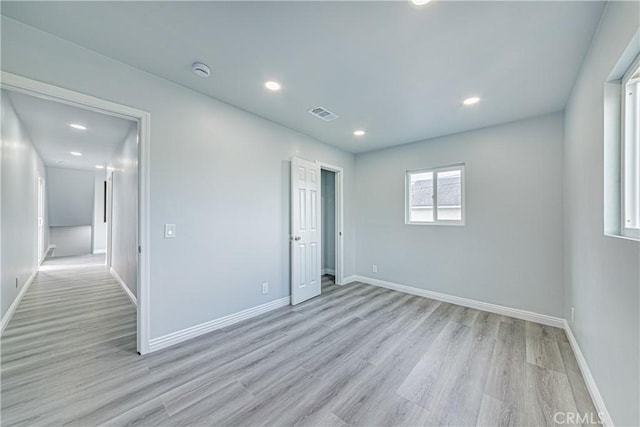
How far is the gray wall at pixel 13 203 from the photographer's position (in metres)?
2.65

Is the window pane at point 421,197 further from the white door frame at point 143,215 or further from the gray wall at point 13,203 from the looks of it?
the gray wall at point 13,203

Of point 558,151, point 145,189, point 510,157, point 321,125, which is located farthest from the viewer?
point 321,125

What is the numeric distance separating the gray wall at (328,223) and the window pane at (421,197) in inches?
69.7

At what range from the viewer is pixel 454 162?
3635mm

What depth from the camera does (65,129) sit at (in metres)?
3.70

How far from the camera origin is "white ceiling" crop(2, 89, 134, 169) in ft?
9.57

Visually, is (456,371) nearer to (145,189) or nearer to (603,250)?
(603,250)

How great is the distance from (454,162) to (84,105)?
14.2 feet

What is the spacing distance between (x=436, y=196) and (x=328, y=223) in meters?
2.39

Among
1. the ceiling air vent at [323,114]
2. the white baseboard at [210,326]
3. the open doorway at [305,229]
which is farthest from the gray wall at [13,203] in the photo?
the ceiling air vent at [323,114]

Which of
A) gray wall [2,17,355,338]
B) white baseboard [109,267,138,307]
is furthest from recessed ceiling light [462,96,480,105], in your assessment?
white baseboard [109,267,138,307]

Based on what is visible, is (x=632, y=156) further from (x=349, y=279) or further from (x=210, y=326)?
(x=349, y=279)

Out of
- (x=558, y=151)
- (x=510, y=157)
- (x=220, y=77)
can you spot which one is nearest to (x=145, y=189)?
(x=220, y=77)

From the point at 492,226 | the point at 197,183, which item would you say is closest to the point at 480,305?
the point at 492,226
